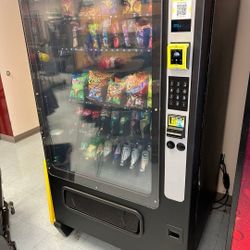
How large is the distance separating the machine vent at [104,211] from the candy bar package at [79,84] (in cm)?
61

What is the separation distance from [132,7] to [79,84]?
57 centimetres

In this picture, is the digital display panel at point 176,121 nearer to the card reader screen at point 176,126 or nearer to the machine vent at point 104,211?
the card reader screen at point 176,126

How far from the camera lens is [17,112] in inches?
135

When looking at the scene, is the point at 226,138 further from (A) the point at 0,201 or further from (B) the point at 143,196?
(A) the point at 0,201

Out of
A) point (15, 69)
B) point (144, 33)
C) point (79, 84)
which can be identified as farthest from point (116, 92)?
point (15, 69)

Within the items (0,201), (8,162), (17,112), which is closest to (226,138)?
(0,201)

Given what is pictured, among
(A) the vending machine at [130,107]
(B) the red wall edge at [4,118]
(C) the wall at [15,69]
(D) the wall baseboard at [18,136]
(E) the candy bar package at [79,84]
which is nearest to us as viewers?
(A) the vending machine at [130,107]

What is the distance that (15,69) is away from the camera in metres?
3.31

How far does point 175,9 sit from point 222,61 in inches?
21.7

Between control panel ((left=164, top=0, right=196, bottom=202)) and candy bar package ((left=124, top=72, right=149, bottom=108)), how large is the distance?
218 mm

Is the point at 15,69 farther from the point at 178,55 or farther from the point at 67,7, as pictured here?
the point at 178,55

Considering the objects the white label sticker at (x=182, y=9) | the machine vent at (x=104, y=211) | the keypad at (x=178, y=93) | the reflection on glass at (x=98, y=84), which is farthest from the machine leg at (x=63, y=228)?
the white label sticker at (x=182, y=9)

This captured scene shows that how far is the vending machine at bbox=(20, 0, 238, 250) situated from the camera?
1037mm

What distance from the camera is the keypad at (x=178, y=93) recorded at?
104 centimetres
